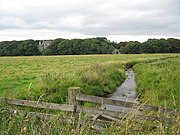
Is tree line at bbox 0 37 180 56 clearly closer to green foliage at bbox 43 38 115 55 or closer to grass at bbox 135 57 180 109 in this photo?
green foliage at bbox 43 38 115 55

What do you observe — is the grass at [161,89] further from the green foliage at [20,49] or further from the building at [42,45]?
the building at [42,45]

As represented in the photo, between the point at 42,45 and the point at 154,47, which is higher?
the point at 42,45

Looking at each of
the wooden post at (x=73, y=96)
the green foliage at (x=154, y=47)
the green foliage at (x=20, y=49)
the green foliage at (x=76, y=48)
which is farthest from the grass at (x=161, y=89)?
the green foliage at (x=154, y=47)

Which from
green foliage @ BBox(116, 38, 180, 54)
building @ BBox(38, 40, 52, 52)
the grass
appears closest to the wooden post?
the grass

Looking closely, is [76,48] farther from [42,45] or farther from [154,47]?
[154,47]

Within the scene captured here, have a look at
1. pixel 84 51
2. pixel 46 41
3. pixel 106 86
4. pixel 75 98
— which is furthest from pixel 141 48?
pixel 75 98

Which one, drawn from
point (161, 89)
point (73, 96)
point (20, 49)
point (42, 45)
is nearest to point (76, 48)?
point (42, 45)

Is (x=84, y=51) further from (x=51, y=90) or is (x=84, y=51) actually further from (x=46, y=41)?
(x=51, y=90)

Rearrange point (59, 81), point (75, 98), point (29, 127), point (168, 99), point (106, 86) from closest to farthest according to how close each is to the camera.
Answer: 1. point (29, 127)
2. point (75, 98)
3. point (168, 99)
4. point (59, 81)
5. point (106, 86)

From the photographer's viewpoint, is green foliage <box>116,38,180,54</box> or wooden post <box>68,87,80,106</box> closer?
wooden post <box>68,87,80,106</box>

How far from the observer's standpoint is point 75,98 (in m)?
7.33

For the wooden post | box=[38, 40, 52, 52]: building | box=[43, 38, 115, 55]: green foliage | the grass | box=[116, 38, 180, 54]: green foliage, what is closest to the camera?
the wooden post

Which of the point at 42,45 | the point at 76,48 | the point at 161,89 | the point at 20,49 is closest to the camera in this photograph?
the point at 161,89

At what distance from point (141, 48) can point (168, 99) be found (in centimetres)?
11042
